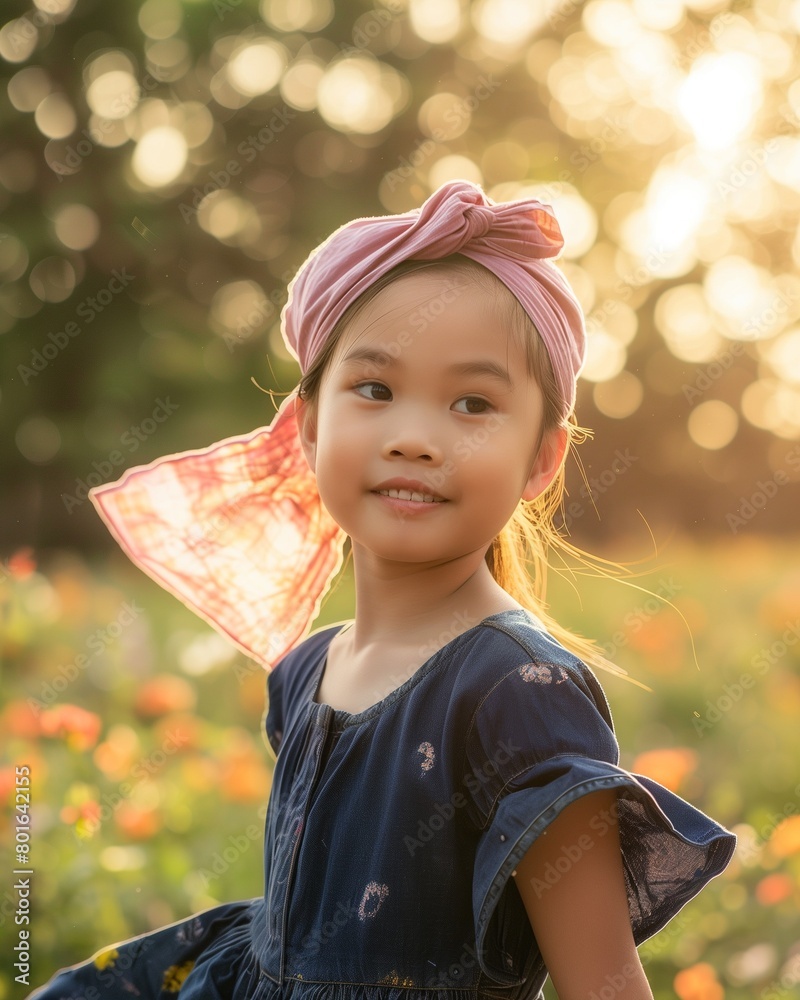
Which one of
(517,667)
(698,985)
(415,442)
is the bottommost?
(698,985)

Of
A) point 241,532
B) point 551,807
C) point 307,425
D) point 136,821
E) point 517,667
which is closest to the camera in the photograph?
point 551,807

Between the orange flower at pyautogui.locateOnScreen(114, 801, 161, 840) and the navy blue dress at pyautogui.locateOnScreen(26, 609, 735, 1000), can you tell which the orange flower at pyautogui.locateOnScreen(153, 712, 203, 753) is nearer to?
the orange flower at pyautogui.locateOnScreen(114, 801, 161, 840)

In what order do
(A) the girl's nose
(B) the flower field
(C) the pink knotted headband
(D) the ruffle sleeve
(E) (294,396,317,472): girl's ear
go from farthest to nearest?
1. (B) the flower field
2. (C) the pink knotted headband
3. (E) (294,396,317,472): girl's ear
4. (A) the girl's nose
5. (D) the ruffle sleeve

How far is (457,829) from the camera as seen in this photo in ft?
4.00

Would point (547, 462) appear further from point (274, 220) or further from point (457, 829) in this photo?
point (274, 220)

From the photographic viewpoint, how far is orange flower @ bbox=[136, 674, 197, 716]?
3.17 m

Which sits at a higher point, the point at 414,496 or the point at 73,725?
the point at 414,496

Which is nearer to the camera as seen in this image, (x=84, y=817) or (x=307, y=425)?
(x=307, y=425)

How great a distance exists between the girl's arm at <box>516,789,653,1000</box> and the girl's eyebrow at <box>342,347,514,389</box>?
497mm

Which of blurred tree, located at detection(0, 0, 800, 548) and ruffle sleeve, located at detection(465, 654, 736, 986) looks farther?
blurred tree, located at detection(0, 0, 800, 548)

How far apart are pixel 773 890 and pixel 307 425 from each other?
173cm

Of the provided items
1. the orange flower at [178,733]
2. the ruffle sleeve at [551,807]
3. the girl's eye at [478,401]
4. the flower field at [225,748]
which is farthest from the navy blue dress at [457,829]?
the orange flower at [178,733]

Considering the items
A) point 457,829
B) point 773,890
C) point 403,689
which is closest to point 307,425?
point 403,689

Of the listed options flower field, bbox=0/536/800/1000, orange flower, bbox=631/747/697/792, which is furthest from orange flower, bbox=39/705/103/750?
orange flower, bbox=631/747/697/792
